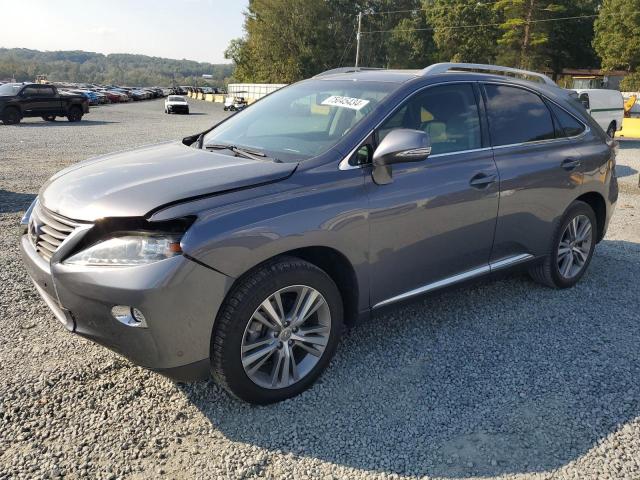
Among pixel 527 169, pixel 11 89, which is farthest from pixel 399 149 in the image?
pixel 11 89

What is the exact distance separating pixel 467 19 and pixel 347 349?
71715mm

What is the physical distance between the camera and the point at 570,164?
14.7 feet

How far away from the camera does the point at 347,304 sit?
10.9 feet

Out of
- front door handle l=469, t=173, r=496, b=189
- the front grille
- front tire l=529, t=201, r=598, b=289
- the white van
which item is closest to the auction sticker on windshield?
front door handle l=469, t=173, r=496, b=189

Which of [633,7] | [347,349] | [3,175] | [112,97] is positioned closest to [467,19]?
[633,7]

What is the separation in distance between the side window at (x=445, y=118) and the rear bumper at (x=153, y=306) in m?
1.54

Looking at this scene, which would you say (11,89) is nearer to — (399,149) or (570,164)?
(570,164)

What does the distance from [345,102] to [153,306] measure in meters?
1.89

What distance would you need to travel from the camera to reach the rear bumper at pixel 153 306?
249 centimetres

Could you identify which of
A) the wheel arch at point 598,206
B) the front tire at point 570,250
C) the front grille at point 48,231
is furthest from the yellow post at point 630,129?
the front grille at point 48,231

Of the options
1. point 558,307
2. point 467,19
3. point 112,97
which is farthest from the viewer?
point 467,19

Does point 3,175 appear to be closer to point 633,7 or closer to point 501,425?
point 501,425

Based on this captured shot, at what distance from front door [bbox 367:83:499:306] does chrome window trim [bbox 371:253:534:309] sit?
1cm

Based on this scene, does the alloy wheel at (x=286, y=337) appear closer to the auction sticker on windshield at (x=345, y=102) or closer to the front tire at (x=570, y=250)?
the auction sticker on windshield at (x=345, y=102)
